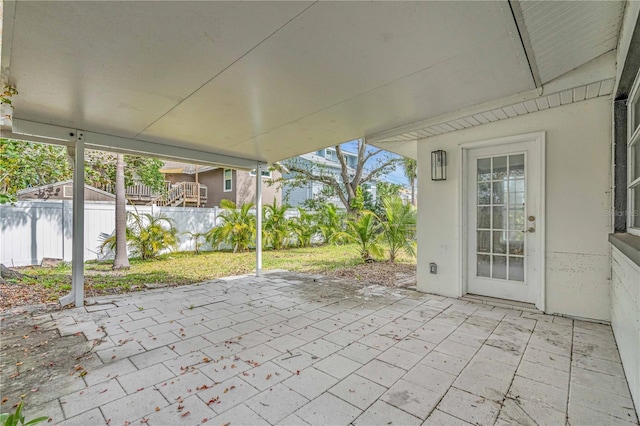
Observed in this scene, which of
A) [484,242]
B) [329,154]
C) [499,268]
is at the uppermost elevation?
[329,154]

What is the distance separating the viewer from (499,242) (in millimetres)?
4297

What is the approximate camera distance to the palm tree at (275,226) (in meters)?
11.0

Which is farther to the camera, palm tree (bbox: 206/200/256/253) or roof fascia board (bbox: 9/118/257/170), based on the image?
palm tree (bbox: 206/200/256/253)

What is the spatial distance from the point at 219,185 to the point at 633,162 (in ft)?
54.0

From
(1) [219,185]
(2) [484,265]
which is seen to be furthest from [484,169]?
(1) [219,185]

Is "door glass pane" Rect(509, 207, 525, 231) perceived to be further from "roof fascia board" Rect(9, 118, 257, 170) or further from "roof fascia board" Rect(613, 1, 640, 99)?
"roof fascia board" Rect(9, 118, 257, 170)

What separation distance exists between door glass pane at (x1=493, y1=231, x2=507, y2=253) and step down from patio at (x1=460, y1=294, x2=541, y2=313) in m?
0.69

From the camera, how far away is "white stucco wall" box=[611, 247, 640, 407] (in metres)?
1.93

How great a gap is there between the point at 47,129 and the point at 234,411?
4.48 meters

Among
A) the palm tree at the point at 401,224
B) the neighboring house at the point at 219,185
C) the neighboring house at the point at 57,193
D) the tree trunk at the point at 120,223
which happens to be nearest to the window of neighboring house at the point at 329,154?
the neighboring house at the point at 219,185

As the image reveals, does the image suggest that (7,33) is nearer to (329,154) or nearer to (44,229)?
(44,229)

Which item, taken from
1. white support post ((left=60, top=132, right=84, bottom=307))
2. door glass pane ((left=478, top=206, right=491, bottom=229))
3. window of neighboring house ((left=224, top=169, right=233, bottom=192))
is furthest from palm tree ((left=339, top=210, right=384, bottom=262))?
window of neighboring house ((left=224, top=169, right=233, bottom=192))

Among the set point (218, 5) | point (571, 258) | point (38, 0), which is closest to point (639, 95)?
point (571, 258)

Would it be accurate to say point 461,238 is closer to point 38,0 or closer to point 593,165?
point 593,165
